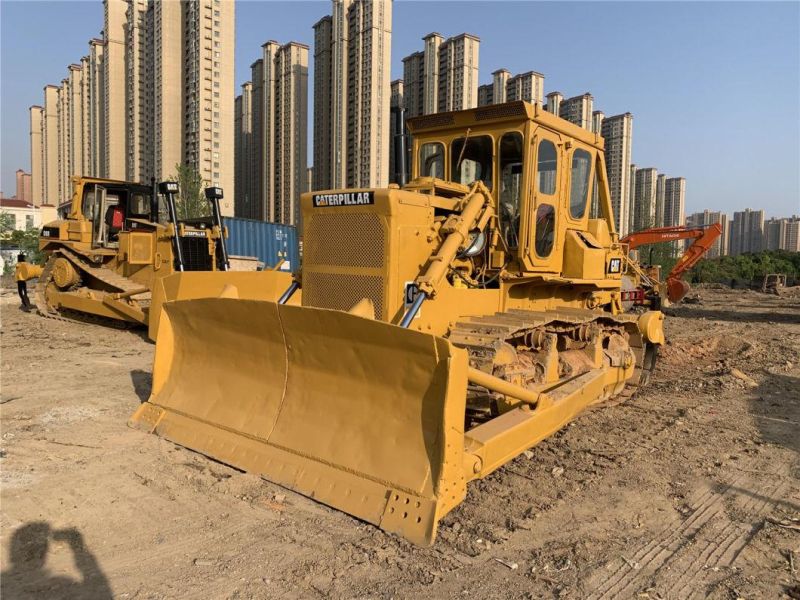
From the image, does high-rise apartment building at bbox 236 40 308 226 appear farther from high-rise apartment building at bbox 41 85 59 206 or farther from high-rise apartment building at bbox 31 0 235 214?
high-rise apartment building at bbox 41 85 59 206

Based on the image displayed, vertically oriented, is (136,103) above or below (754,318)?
above

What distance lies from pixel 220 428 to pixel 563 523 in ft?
8.61

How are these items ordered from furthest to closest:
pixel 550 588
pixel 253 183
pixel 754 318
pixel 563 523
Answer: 1. pixel 253 183
2. pixel 754 318
3. pixel 563 523
4. pixel 550 588

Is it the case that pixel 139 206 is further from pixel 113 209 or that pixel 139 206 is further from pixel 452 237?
pixel 452 237

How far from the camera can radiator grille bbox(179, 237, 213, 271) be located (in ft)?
39.1

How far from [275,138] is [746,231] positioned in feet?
237

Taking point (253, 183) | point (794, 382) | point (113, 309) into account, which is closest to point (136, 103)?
point (253, 183)

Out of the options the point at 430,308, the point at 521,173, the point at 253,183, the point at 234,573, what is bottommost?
the point at 234,573

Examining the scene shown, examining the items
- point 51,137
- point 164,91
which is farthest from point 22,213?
point 164,91

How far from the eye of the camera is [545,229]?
5949mm

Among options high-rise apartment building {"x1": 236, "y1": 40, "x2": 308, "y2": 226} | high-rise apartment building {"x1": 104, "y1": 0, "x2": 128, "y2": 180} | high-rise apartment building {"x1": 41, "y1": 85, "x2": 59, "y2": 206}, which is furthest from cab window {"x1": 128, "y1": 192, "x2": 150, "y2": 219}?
high-rise apartment building {"x1": 41, "y1": 85, "x2": 59, "y2": 206}

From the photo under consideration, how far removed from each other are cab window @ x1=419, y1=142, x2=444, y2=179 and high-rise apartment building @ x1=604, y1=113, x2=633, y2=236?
24081 millimetres

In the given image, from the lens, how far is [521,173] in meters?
5.66

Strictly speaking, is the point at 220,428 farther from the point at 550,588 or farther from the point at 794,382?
the point at 794,382
